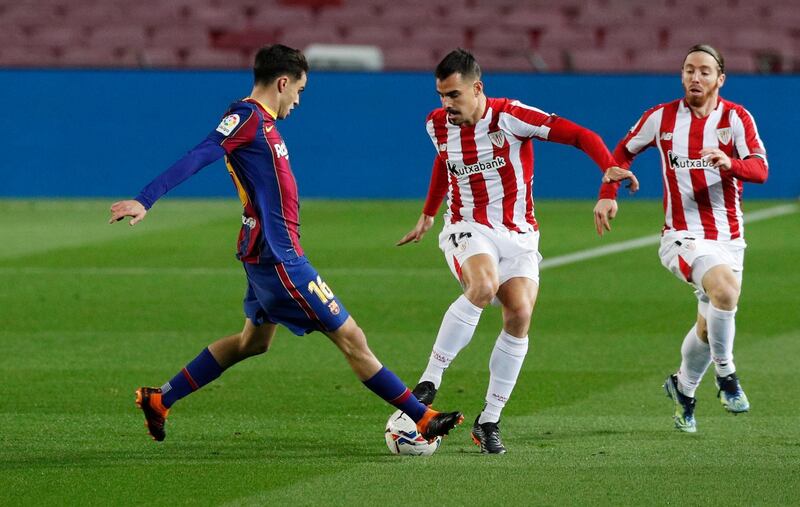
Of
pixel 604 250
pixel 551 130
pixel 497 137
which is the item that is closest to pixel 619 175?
pixel 551 130

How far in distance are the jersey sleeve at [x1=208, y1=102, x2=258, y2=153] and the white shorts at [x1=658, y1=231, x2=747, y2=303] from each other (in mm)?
2470

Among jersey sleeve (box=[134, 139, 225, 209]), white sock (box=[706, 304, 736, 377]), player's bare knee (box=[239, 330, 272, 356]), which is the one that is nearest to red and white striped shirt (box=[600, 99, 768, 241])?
white sock (box=[706, 304, 736, 377])

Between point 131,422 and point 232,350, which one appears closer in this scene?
point 232,350

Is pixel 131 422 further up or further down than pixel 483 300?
further down

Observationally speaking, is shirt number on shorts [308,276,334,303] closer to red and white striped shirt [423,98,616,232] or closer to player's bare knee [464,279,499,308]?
player's bare knee [464,279,499,308]

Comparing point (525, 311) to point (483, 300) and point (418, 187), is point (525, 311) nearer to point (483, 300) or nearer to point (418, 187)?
point (483, 300)

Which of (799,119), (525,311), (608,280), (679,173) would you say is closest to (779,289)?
(608,280)

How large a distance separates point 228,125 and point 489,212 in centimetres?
159

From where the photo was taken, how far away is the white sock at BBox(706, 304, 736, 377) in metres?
7.24

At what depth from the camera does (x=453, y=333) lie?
6863 mm

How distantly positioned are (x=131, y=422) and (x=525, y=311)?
2074 mm

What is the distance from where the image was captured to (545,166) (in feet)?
63.8

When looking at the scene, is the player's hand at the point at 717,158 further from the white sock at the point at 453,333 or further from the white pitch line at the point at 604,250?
the white pitch line at the point at 604,250

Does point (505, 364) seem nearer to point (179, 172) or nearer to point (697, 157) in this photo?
point (697, 157)
